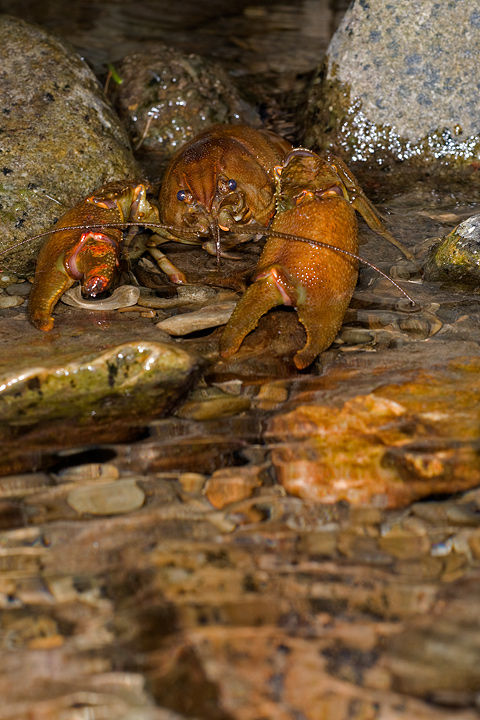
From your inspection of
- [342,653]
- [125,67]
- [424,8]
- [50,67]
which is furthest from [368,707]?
[125,67]

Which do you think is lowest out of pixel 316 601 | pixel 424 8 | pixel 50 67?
pixel 316 601

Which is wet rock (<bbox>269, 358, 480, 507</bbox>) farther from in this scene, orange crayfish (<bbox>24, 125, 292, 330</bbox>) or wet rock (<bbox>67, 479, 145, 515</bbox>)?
orange crayfish (<bbox>24, 125, 292, 330</bbox>)

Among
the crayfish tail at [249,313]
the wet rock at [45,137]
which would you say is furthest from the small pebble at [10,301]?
the crayfish tail at [249,313]

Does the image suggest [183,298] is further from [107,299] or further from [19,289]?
[19,289]

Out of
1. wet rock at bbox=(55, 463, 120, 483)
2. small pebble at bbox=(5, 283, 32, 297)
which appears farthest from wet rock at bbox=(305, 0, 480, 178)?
wet rock at bbox=(55, 463, 120, 483)

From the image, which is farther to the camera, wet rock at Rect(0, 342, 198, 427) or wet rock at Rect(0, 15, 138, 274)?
wet rock at Rect(0, 15, 138, 274)

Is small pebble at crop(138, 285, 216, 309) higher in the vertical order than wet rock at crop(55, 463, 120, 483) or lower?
higher

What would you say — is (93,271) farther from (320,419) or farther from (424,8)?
(424,8)

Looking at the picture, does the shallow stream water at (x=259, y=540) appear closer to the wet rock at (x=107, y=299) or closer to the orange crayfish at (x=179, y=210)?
the wet rock at (x=107, y=299)
